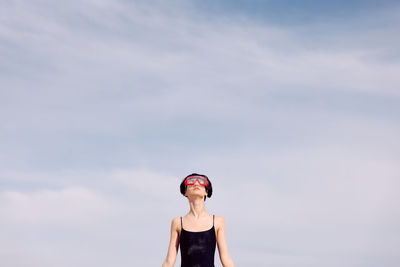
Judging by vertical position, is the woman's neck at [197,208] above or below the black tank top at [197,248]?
above

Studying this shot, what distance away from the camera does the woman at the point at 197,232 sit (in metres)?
10.4

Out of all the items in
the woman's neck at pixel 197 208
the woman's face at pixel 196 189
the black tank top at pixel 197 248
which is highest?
the woman's face at pixel 196 189

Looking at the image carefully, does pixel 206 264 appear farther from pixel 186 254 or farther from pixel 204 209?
pixel 204 209

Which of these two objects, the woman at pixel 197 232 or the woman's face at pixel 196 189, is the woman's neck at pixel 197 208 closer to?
the woman at pixel 197 232

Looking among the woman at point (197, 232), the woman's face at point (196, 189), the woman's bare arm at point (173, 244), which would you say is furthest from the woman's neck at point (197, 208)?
the woman's bare arm at point (173, 244)

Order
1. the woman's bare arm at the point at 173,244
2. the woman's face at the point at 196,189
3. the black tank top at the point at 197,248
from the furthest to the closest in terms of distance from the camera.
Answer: the woman's face at the point at 196,189 → the woman's bare arm at the point at 173,244 → the black tank top at the point at 197,248

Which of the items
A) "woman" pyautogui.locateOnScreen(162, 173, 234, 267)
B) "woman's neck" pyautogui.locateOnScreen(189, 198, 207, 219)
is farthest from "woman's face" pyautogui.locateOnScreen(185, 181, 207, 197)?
"woman's neck" pyautogui.locateOnScreen(189, 198, 207, 219)

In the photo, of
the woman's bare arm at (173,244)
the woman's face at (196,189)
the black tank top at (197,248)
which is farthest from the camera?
the woman's face at (196,189)

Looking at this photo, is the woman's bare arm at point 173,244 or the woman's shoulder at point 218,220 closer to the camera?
the woman's bare arm at point 173,244

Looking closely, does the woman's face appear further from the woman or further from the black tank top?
the black tank top

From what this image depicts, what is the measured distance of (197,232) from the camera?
1051cm

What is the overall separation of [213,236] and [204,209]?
2.03 feet

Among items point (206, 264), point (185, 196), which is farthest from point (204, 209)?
point (206, 264)

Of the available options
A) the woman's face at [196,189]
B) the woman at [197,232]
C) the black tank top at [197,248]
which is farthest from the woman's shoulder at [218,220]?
the woman's face at [196,189]
